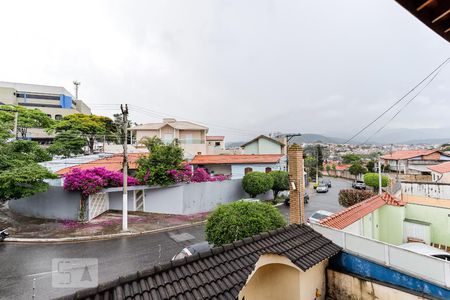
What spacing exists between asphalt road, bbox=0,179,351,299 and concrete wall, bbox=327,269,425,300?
7675mm

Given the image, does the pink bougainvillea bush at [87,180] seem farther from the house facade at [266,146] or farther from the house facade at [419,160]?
the house facade at [419,160]

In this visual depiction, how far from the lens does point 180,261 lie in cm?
449

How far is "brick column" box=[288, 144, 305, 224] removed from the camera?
820 cm

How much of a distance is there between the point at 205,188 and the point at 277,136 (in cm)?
2720

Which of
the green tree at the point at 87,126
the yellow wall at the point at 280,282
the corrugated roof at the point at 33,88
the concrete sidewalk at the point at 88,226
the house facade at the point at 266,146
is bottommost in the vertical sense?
the concrete sidewalk at the point at 88,226

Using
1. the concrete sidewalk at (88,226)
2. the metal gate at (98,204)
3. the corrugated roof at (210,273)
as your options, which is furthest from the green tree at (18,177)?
the corrugated roof at (210,273)

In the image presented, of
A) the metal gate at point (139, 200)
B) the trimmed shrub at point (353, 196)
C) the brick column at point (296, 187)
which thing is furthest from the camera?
the metal gate at point (139, 200)

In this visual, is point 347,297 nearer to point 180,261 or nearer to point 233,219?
point 233,219

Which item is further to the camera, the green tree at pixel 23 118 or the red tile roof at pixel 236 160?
the green tree at pixel 23 118

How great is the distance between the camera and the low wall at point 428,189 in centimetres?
1350

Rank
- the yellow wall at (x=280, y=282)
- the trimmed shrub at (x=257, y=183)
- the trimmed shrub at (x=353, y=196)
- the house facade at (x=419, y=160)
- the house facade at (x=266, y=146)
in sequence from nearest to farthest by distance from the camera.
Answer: the yellow wall at (x=280, y=282), the trimmed shrub at (x=353, y=196), the trimmed shrub at (x=257, y=183), the house facade at (x=419, y=160), the house facade at (x=266, y=146)

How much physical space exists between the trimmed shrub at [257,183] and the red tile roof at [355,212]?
11498mm

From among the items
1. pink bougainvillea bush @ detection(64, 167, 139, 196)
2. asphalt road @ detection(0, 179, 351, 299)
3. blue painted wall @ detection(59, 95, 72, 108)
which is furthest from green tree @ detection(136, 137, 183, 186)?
blue painted wall @ detection(59, 95, 72, 108)

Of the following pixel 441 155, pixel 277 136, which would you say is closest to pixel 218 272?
pixel 277 136
